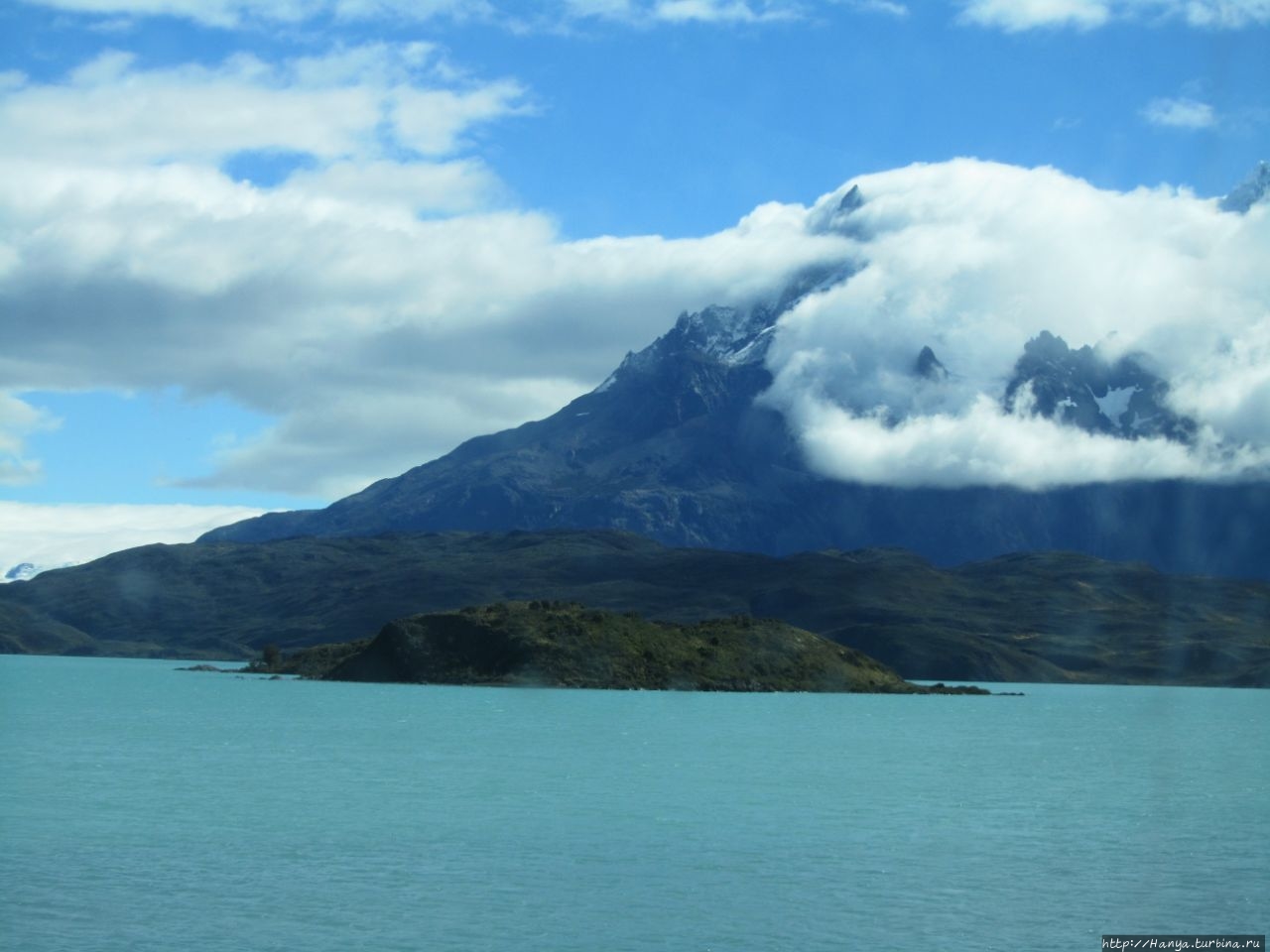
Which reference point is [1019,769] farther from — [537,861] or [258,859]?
[258,859]

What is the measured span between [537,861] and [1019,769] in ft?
216

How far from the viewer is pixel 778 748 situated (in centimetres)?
13800

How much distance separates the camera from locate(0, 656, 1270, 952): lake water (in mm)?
52906

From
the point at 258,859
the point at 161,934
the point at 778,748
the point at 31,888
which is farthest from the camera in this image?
the point at 778,748

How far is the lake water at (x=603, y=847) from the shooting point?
174 feet

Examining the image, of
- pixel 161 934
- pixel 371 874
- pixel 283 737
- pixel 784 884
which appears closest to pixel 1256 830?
pixel 784 884

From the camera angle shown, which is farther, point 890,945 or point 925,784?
point 925,784

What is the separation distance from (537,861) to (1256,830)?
132 feet

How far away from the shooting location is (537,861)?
219 feet

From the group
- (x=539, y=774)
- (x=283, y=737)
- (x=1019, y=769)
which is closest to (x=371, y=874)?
(x=539, y=774)

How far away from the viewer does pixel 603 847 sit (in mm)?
71438

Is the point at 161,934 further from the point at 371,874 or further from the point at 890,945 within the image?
the point at 890,945

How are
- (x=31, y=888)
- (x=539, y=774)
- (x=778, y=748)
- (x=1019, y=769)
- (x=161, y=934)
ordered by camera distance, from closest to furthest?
(x=161, y=934), (x=31, y=888), (x=539, y=774), (x=1019, y=769), (x=778, y=748)

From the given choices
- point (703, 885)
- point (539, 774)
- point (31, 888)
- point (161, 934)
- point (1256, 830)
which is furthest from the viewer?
point (539, 774)
